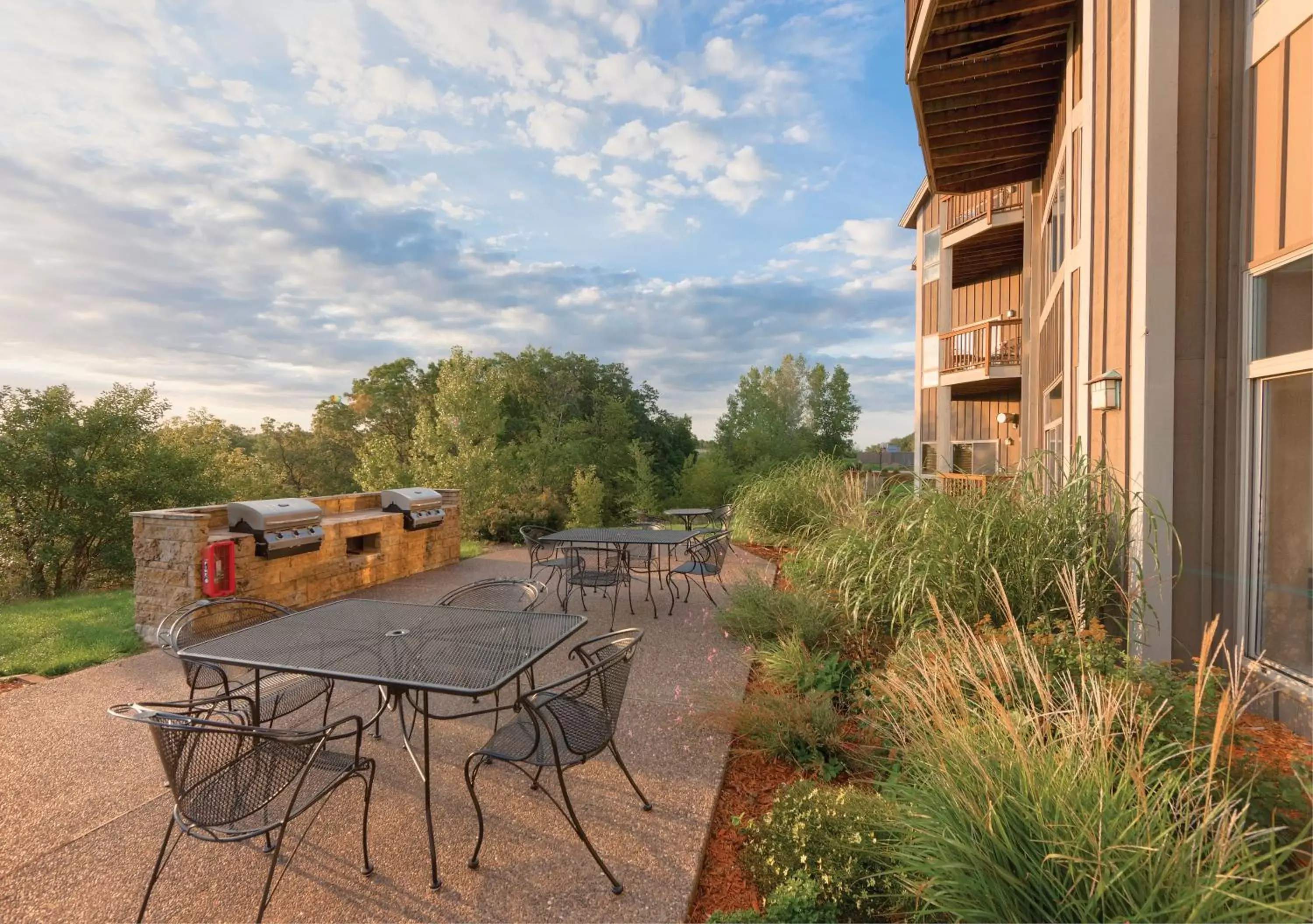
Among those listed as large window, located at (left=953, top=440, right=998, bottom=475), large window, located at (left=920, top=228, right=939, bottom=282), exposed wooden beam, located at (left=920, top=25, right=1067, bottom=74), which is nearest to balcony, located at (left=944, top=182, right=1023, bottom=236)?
large window, located at (left=920, top=228, right=939, bottom=282)

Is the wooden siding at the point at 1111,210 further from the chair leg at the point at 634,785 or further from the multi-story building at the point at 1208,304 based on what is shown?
the chair leg at the point at 634,785

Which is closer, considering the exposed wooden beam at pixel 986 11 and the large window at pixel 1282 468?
the large window at pixel 1282 468

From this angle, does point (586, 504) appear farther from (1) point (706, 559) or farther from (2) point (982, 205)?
(2) point (982, 205)

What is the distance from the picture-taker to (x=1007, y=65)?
5.99 meters

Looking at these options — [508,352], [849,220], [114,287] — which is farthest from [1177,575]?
[508,352]

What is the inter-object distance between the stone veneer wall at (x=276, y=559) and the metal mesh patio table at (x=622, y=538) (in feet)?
7.57

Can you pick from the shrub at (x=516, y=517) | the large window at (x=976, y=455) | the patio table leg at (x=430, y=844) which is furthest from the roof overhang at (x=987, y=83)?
the shrub at (x=516, y=517)

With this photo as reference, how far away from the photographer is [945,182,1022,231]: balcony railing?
10.5 metres

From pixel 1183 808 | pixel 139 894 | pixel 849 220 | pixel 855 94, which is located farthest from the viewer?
pixel 849 220

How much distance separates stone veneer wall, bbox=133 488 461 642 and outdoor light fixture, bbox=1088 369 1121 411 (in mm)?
6770

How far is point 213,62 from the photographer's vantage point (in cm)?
511

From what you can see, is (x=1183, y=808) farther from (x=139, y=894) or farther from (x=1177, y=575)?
(x=139, y=894)

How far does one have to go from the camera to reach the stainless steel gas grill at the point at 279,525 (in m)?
5.32

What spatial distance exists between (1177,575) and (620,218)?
22.8ft
